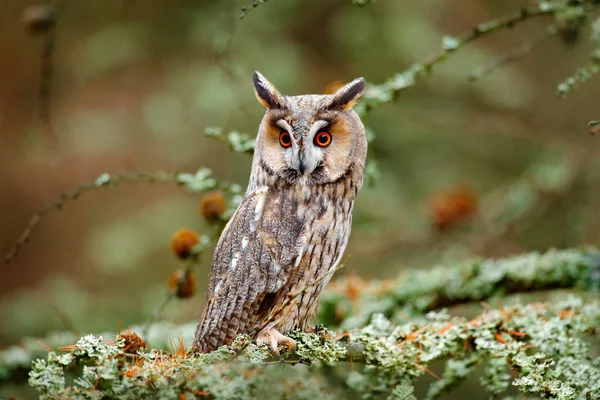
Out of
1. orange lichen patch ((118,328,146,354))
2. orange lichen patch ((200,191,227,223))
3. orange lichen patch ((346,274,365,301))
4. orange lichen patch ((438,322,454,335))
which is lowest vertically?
orange lichen patch ((438,322,454,335))

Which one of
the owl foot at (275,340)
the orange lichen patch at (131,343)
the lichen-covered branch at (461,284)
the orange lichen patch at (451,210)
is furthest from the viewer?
the orange lichen patch at (451,210)

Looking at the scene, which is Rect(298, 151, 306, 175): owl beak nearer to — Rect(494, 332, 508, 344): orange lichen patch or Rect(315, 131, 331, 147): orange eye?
Rect(315, 131, 331, 147): orange eye

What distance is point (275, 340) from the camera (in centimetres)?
205


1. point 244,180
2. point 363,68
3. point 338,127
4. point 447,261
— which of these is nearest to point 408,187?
point 363,68

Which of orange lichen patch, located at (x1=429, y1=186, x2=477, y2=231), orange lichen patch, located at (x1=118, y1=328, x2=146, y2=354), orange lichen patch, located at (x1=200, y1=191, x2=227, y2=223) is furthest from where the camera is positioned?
orange lichen patch, located at (x1=429, y1=186, x2=477, y2=231)

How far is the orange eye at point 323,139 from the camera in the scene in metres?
2.19

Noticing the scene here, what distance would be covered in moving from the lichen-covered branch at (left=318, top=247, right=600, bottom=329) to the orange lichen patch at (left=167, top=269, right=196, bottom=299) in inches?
26.1

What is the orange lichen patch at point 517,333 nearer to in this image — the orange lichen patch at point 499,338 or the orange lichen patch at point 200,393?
the orange lichen patch at point 499,338

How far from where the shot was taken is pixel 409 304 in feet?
8.95

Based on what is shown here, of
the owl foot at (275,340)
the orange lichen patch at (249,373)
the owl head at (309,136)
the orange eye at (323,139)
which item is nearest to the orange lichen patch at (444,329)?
the owl foot at (275,340)

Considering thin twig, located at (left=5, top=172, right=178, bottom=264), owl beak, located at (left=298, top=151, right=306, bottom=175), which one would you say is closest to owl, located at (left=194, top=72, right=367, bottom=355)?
owl beak, located at (left=298, top=151, right=306, bottom=175)

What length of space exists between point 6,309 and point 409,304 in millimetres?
2513

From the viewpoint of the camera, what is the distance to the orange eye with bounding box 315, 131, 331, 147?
7.19ft

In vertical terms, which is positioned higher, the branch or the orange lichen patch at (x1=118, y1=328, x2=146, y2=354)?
the branch
